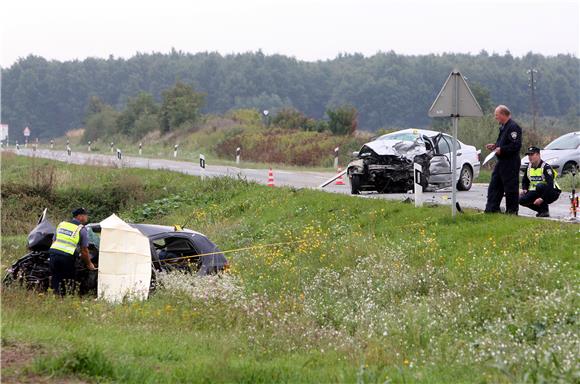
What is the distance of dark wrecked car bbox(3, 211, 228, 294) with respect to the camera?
1570cm

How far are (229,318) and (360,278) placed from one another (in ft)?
9.62

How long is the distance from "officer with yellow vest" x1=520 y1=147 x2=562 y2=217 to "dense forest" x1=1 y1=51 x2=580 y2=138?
8196 cm

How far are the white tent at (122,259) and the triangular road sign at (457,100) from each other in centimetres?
543

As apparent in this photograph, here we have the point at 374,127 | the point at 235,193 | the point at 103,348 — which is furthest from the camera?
the point at 374,127

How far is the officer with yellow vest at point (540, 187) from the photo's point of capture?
17047 mm

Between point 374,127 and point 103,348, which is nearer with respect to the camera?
point 103,348

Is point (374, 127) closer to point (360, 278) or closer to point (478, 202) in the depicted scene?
point (478, 202)

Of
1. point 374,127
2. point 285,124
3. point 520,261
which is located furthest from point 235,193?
point 374,127

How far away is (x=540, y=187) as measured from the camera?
674 inches

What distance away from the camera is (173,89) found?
79562mm

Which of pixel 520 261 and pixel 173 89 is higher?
pixel 173 89

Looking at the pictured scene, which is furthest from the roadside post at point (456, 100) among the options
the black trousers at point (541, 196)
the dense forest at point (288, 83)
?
the dense forest at point (288, 83)

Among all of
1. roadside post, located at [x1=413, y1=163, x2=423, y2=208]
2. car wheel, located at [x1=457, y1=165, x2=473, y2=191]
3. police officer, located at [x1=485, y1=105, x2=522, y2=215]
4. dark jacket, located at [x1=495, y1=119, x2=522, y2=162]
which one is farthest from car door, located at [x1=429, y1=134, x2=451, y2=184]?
dark jacket, located at [x1=495, y1=119, x2=522, y2=162]

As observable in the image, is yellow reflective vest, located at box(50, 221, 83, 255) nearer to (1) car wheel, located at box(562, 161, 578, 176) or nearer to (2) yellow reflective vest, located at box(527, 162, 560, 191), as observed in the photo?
(2) yellow reflective vest, located at box(527, 162, 560, 191)
